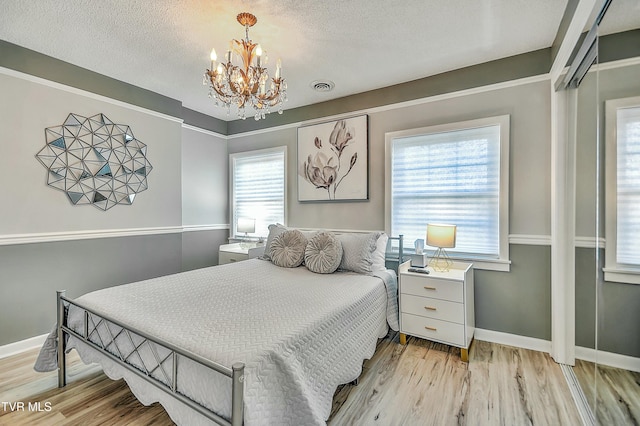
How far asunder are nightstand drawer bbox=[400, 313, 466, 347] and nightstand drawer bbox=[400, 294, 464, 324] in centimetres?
4

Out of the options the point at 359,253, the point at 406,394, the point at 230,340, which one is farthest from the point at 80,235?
the point at 406,394

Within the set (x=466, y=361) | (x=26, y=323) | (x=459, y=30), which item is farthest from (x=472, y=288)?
(x=26, y=323)

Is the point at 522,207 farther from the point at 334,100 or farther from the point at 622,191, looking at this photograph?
the point at 334,100

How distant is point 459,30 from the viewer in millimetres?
2334

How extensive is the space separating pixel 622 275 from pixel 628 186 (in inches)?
18.8

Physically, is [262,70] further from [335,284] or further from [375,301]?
[375,301]

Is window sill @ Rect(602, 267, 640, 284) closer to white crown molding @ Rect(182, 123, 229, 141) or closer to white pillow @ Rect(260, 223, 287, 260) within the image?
white pillow @ Rect(260, 223, 287, 260)

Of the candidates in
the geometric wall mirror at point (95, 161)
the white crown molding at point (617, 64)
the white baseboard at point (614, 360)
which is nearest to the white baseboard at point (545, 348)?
the white baseboard at point (614, 360)

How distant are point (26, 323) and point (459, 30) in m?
4.50

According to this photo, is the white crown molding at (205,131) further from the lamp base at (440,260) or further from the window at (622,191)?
the window at (622,191)

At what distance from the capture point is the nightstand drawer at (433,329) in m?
2.45

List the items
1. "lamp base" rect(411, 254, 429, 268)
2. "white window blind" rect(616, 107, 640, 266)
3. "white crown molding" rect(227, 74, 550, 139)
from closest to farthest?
"white window blind" rect(616, 107, 640, 266) < "white crown molding" rect(227, 74, 550, 139) < "lamp base" rect(411, 254, 429, 268)

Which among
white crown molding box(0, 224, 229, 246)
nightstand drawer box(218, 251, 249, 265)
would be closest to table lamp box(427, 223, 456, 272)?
nightstand drawer box(218, 251, 249, 265)

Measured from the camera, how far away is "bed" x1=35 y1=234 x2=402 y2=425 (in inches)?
49.0
